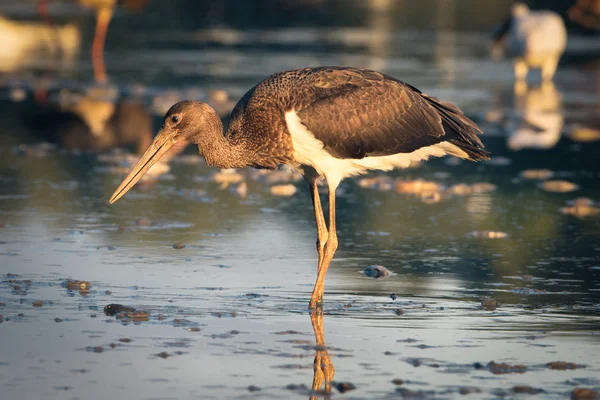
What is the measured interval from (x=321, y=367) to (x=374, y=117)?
9.11 feet

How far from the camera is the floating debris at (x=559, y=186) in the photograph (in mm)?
11953

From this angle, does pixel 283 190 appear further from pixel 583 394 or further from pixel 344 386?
pixel 583 394

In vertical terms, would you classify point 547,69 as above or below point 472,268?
above

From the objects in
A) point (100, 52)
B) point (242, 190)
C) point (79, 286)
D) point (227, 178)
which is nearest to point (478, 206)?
point (242, 190)

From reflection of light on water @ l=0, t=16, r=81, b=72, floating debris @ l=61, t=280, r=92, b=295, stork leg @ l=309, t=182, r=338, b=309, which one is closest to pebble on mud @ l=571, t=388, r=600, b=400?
stork leg @ l=309, t=182, r=338, b=309

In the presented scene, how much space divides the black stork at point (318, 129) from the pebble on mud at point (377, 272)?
12.5 inches

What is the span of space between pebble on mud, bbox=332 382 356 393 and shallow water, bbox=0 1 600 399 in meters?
0.04

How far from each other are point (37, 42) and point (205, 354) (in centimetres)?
2062

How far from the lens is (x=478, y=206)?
11.1 meters

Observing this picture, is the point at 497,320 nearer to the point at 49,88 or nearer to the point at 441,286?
the point at 441,286

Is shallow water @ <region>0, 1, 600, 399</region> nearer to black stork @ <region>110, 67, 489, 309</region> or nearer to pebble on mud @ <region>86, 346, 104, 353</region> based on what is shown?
pebble on mud @ <region>86, 346, 104, 353</region>

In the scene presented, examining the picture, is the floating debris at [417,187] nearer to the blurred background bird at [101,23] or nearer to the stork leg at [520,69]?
the blurred background bird at [101,23]

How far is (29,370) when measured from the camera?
20.0 ft

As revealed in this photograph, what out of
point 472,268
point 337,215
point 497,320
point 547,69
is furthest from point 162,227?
point 547,69
